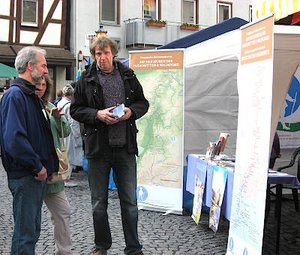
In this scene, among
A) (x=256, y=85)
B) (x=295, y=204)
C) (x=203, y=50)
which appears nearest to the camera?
(x=256, y=85)

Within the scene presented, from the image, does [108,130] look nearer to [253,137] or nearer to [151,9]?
[253,137]

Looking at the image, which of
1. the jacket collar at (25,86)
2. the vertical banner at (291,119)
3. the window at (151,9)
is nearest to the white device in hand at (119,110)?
the jacket collar at (25,86)

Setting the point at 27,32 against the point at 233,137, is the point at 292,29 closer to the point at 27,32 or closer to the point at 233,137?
the point at 233,137

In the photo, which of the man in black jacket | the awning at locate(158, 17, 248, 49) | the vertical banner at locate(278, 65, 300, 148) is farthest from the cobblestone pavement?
the awning at locate(158, 17, 248, 49)

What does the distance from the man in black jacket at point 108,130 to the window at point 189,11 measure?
20.4m

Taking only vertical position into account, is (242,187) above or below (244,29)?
below

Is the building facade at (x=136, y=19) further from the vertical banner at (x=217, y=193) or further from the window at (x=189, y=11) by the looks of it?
the vertical banner at (x=217, y=193)

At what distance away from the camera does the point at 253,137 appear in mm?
3732

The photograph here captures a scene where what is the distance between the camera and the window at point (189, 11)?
23984 mm

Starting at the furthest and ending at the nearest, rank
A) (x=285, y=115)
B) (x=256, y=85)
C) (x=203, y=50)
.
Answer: (x=285, y=115)
(x=203, y=50)
(x=256, y=85)

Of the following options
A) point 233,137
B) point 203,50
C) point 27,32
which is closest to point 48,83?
point 203,50

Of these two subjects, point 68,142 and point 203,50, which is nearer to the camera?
point 203,50

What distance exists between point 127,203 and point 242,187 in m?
0.93

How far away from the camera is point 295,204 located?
651 centimetres
